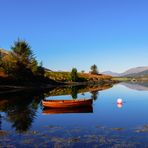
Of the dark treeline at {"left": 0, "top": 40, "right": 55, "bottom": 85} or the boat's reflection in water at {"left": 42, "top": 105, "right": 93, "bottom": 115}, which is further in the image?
the dark treeline at {"left": 0, "top": 40, "right": 55, "bottom": 85}

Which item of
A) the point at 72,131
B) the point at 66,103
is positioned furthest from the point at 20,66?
the point at 72,131

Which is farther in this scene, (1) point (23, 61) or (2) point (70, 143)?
(1) point (23, 61)

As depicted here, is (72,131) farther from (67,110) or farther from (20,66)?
(20,66)

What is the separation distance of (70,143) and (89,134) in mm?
5086

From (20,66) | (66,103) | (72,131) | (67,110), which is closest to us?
(72,131)

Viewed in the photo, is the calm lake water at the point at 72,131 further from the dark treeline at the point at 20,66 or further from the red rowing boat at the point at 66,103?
the dark treeline at the point at 20,66

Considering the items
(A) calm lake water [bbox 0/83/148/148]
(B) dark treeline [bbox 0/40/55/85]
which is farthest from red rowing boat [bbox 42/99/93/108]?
(B) dark treeline [bbox 0/40/55/85]

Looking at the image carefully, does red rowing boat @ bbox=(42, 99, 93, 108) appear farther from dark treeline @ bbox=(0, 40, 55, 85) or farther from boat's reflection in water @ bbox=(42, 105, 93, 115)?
dark treeline @ bbox=(0, 40, 55, 85)

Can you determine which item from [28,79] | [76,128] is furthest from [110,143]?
[28,79]

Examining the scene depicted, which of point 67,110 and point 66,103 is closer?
point 67,110

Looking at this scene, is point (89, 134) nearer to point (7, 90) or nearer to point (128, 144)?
point (128, 144)

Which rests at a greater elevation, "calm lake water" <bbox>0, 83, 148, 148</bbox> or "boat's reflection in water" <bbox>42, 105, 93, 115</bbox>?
"boat's reflection in water" <bbox>42, 105, 93, 115</bbox>

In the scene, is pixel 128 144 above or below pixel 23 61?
below

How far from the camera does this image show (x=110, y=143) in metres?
29.7
